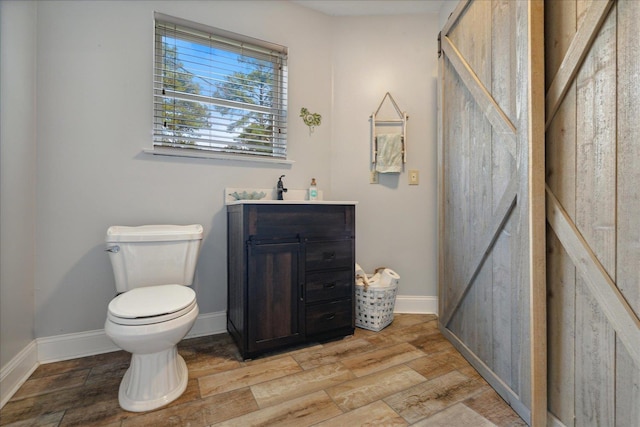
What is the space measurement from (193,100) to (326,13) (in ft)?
4.54

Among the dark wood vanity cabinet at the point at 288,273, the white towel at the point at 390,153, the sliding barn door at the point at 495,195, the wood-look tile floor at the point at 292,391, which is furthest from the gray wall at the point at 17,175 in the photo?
the sliding barn door at the point at 495,195

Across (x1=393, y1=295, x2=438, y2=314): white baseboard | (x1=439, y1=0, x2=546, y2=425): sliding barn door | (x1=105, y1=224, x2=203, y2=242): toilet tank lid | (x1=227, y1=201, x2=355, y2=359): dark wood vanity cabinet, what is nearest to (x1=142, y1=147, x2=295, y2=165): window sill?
(x1=227, y1=201, x2=355, y2=359): dark wood vanity cabinet

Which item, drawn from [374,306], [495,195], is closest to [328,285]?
[374,306]

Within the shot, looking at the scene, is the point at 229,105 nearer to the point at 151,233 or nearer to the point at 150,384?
the point at 151,233

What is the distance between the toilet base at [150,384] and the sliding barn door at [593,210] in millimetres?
1629

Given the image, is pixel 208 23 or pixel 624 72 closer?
pixel 624 72

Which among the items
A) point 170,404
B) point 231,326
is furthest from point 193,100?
point 170,404

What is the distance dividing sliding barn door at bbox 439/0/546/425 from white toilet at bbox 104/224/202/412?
1.49 m

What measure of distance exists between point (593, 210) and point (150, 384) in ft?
6.27

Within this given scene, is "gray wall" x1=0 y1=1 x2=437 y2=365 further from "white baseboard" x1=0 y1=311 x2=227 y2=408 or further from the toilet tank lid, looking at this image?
the toilet tank lid

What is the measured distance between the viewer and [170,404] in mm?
1295

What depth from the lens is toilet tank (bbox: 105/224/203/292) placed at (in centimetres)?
157

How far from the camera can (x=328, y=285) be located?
6.22ft

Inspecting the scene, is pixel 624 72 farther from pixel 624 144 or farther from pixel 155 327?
pixel 155 327
